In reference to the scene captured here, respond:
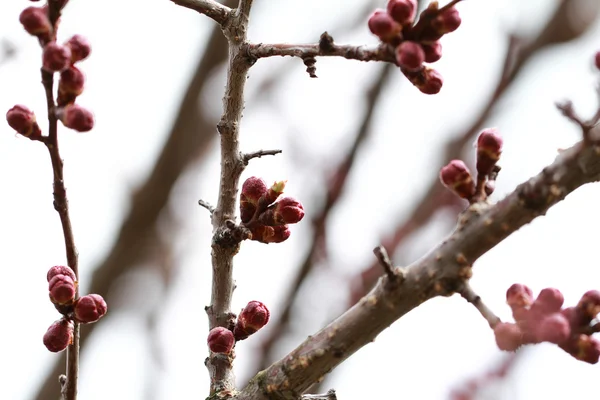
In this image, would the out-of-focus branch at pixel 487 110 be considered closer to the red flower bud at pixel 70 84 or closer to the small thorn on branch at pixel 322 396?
the small thorn on branch at pixel 322 396

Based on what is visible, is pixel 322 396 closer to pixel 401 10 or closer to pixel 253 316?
pixel 253 316

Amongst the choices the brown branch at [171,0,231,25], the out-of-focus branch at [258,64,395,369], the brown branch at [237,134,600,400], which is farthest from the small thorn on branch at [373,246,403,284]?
the out-of-focus branch at [258,64,395,369]

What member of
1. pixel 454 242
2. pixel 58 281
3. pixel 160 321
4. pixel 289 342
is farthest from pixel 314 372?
pixel 160 321

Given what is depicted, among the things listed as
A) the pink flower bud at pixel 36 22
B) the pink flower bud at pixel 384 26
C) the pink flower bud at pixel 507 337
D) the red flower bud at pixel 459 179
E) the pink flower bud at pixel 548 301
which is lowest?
the pink flower bud at pixel 507 337

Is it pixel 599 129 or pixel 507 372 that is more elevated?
pixel 507 372

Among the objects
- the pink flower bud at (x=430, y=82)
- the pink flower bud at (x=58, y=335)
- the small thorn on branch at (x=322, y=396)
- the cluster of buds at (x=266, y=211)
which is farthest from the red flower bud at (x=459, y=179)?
the pink flower bud at (x=58, y=335)

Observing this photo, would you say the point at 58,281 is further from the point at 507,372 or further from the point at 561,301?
the point at 507,372

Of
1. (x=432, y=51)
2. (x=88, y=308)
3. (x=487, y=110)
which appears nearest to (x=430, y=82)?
(x=432, y=51)
